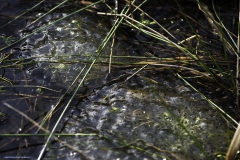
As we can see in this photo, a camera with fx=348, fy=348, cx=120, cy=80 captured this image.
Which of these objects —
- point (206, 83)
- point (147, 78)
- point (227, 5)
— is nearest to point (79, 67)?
point (147, 78)

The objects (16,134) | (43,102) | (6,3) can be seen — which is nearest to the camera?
(16,134)

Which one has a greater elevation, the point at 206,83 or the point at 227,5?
the point at 227,5

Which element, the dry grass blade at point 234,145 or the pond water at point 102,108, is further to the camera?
the pond water at point 102,108

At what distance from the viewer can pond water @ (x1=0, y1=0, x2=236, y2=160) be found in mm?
1558

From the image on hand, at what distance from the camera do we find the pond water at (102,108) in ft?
5.11

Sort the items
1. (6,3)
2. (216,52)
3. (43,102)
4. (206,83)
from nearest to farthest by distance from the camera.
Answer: (43,102) → (206,83) → (216,52) → (6,3)

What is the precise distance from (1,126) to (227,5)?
167 cm

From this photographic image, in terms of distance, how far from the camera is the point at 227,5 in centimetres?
240

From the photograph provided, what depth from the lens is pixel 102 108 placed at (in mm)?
1751

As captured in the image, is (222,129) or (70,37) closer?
(222,129)

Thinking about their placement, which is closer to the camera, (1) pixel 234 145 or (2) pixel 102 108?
(1) pixel 234 145

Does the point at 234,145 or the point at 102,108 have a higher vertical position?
the point at 234,145

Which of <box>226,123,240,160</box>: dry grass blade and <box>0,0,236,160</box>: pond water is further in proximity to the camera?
<box>0,0,236,160</box>: pond water

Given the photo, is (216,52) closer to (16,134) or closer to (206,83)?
(206,83)
